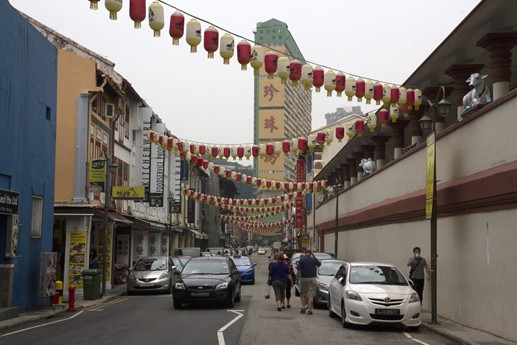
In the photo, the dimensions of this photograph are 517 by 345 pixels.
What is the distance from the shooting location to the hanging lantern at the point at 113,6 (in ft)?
41.3

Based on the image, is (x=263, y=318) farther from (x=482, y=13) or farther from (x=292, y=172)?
(x=292, y=172)

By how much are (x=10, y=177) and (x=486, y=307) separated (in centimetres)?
1310

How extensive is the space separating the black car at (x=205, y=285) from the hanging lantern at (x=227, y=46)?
758cm

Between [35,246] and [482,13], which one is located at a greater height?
[482,13]

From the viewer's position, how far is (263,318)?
1738 cm

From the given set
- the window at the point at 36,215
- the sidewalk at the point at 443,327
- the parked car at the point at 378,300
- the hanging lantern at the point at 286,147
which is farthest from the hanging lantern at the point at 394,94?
the window at the point at 36,215

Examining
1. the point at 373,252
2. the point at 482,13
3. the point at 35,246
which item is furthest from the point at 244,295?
the point at 482,13

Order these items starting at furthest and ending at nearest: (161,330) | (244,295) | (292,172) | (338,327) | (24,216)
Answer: (292,172) → (244,295) → (24,216) → (338,327) → (161,330)

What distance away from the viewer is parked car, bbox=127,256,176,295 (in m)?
27.7

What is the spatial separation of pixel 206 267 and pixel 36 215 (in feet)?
19.0

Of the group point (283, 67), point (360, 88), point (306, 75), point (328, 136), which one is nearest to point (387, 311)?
point (306, 75)

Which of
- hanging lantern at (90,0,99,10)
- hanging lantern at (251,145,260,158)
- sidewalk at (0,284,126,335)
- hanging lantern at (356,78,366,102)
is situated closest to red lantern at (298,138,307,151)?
hanging lantern at (251,145,260,158)

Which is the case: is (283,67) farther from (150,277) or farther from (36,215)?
(150,277)

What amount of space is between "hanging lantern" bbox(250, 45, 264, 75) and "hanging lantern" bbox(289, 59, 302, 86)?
3.42 ft
